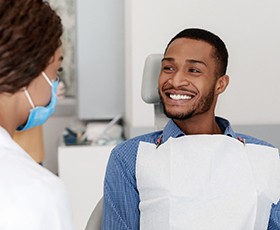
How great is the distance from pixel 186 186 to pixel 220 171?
10 cm

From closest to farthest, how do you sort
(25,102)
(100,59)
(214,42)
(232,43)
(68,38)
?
(25,102)
(214,42)
(232,43)
(100,59)
(68,38)

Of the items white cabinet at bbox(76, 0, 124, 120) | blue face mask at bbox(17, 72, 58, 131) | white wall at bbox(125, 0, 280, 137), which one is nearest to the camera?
blue face mask at bbox(17, 72, 58, 131)

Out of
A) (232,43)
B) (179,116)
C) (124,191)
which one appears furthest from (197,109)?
(232,43)

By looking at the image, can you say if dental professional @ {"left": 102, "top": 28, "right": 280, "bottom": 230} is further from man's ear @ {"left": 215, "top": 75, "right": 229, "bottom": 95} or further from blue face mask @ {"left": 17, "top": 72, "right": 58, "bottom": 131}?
blue face mask @ {"left": 17, "top": 72, "right": 58, "bottom": 131}

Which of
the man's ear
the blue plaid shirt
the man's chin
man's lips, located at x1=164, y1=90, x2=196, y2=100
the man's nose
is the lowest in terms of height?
the blue plaid shirt

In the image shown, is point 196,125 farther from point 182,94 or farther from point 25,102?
point 25,102

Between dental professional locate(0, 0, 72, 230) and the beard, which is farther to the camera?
the beard

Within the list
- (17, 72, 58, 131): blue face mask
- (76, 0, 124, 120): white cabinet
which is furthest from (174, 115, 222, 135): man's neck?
(76, 0, 124, 120): white cabinet

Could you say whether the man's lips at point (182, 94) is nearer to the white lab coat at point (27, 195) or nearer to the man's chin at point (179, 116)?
the man's chin at point (179, 116)

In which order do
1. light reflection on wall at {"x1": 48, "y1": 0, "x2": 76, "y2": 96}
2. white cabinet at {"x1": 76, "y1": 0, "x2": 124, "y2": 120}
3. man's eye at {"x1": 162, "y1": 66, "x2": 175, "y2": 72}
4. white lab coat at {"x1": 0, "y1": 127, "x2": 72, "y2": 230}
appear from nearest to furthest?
1. white lab coat at {"x1": 0, "y1": 127, "x2": 72, "y2": 230}
2. man's eye at {"x1": 162, "y1": 66, "x2": 175, "y2": 72}
3. white cabinet at {"x1": 76, "y1": 0, "x2": 124, "y2": 120}
4. light reflection on wall at {"x1": 48, "y1": 0, "x2": 76, "y2": 96}

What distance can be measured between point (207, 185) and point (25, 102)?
0.56m

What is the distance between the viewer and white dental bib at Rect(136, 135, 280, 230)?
58.2 inches

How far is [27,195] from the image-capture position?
3.40 ft

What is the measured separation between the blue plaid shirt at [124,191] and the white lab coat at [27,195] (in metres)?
0.51
